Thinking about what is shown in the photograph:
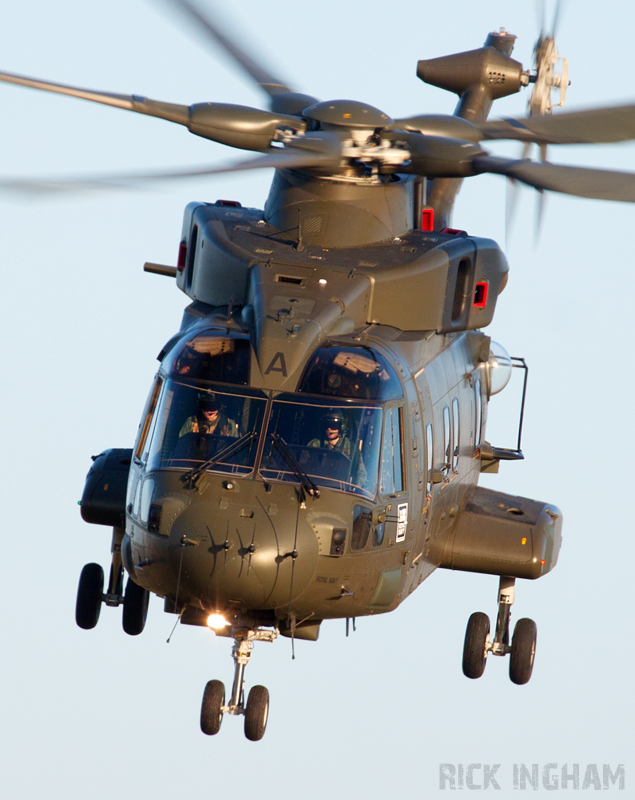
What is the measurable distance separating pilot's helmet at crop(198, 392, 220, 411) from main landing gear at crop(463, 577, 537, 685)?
5708 mm

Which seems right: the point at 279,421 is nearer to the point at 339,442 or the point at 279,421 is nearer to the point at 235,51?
the point at 339,442

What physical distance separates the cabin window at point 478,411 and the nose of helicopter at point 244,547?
20.1 ft

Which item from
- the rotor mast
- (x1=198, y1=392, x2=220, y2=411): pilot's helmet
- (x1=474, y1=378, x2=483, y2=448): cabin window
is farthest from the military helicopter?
the rotor mast

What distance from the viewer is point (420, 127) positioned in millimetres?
20875

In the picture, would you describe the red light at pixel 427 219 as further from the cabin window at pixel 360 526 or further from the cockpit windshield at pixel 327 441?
the cabin window at pixel 360 526

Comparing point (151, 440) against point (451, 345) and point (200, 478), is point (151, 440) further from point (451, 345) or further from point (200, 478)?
point (451, 345)

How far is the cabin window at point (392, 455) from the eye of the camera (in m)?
19.0

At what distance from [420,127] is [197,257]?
3.30m

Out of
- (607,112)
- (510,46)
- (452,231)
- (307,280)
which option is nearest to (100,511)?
(307,280)

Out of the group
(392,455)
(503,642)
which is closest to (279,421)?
(392,455)

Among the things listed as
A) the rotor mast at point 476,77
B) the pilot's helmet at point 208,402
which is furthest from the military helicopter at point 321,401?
the rotor mast at point 476,77

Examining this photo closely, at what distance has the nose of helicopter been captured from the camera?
1764cm

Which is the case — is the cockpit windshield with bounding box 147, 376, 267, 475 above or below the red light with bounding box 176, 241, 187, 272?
below

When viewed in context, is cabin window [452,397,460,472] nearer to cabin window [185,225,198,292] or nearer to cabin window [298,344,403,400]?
cabin window [298,344,403,400]
